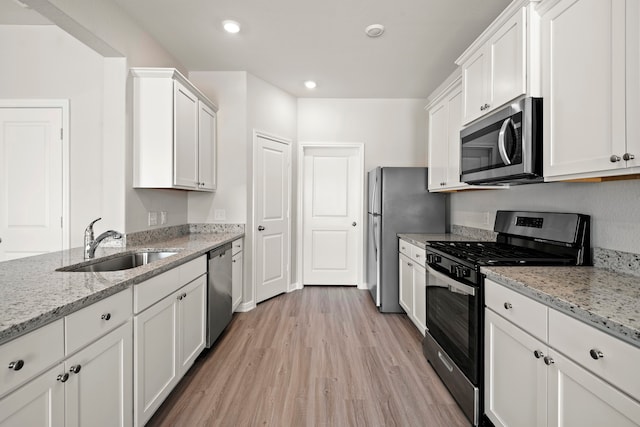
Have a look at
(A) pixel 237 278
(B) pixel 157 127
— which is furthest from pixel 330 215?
(B) pixel 157 127

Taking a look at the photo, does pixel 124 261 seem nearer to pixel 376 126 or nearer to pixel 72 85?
pixel 72 85

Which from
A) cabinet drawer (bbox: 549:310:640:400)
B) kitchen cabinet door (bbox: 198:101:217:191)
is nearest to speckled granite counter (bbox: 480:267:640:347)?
cabinet drawer (bbox: 549:310:640:400)

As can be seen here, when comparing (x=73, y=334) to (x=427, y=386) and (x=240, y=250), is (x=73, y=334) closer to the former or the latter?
(x=427, y=386)

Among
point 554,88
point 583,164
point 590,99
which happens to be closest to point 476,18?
point 554,88

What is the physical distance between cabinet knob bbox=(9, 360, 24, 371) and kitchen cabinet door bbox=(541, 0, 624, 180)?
2.16 metres

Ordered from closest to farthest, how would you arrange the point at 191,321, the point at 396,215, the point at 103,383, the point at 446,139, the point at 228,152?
the point at 103,383 < the point at 191,321 < the point at 446,139 < the point at 396,215 < the point at 228,152

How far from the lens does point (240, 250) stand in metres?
3.35

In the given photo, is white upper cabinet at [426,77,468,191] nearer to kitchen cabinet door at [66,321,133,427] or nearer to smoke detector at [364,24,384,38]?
smoke detector at [364,24,384,38]

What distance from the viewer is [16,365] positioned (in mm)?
869

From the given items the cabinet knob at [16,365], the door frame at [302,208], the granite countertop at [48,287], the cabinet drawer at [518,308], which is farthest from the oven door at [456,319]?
the door frame at [302,208]

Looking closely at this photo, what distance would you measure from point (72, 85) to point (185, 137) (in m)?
0.90

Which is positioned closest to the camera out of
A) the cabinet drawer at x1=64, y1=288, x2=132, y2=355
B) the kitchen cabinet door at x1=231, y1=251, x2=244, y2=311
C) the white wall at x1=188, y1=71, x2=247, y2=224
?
the cabinet drawer at x1=64, y1=288, x2=132, y2=355

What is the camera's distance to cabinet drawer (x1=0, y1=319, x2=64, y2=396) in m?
0.84

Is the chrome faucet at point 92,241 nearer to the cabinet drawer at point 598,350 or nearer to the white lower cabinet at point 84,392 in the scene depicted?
the white lower cabinet at point 84,392
